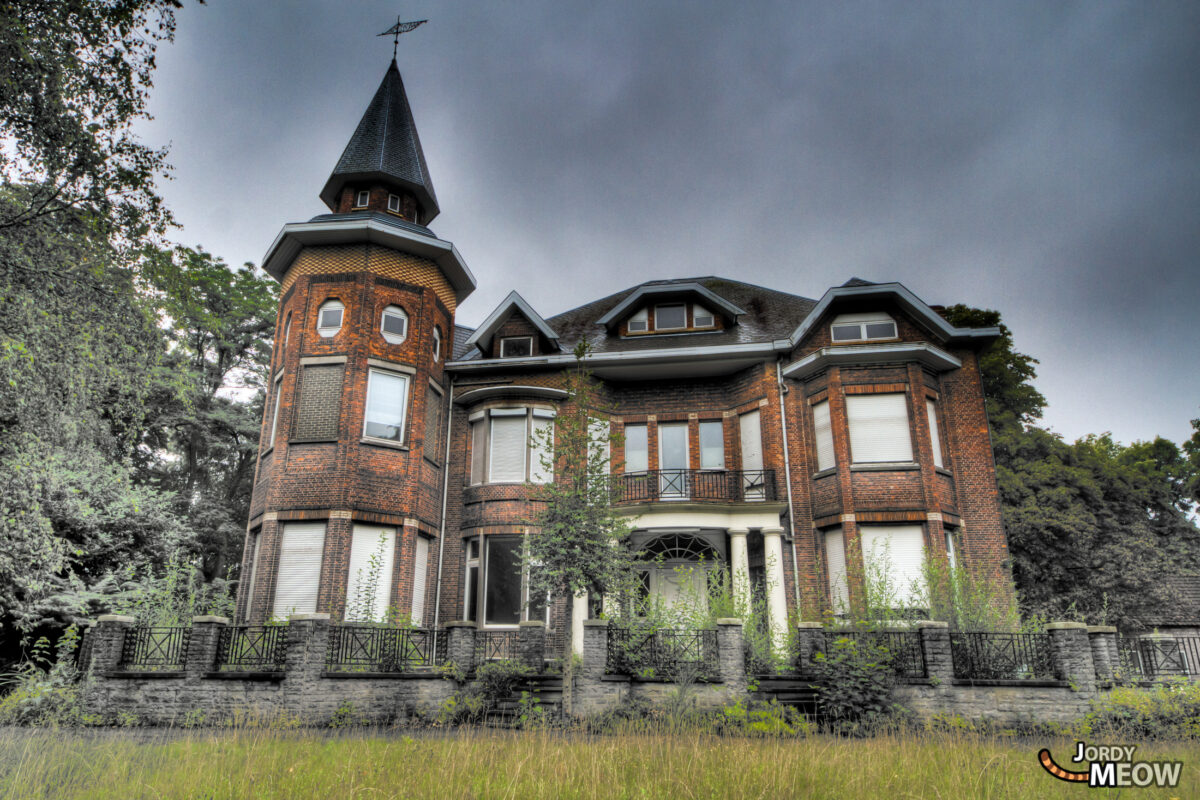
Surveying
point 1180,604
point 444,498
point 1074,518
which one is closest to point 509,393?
point 444,498

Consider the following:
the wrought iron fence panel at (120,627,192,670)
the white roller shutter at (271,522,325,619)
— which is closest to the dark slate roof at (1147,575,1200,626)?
the white roller shutter at (271,522,325,619)

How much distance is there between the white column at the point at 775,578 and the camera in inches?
635

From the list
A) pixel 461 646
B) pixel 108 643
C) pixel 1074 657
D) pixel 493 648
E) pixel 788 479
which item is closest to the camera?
pixel 1074 657

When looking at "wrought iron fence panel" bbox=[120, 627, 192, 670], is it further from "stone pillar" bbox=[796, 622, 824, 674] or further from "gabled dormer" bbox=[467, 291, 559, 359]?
"stone pillar" bbox=[796, 622, 824, 674]

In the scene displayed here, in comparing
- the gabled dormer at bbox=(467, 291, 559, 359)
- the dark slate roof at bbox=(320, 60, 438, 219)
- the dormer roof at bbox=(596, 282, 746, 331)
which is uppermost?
the dark slate roof at bbox=(320, 60, 438, 219)

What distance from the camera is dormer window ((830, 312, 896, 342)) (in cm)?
1872

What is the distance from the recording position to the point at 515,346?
20375 mm

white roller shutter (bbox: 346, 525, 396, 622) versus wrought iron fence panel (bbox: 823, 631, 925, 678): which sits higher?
white roller shutter (bbox: 346, 525, 396, 622)

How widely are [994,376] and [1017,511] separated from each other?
5.75 m

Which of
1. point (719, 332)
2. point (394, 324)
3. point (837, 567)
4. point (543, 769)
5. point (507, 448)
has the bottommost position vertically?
point (543, 769)

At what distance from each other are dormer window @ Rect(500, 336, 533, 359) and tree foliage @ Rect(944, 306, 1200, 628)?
1395 cm

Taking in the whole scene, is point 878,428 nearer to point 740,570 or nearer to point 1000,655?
point 740,570

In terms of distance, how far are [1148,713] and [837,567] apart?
22.0 ft

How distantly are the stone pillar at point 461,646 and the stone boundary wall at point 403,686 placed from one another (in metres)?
0.79
